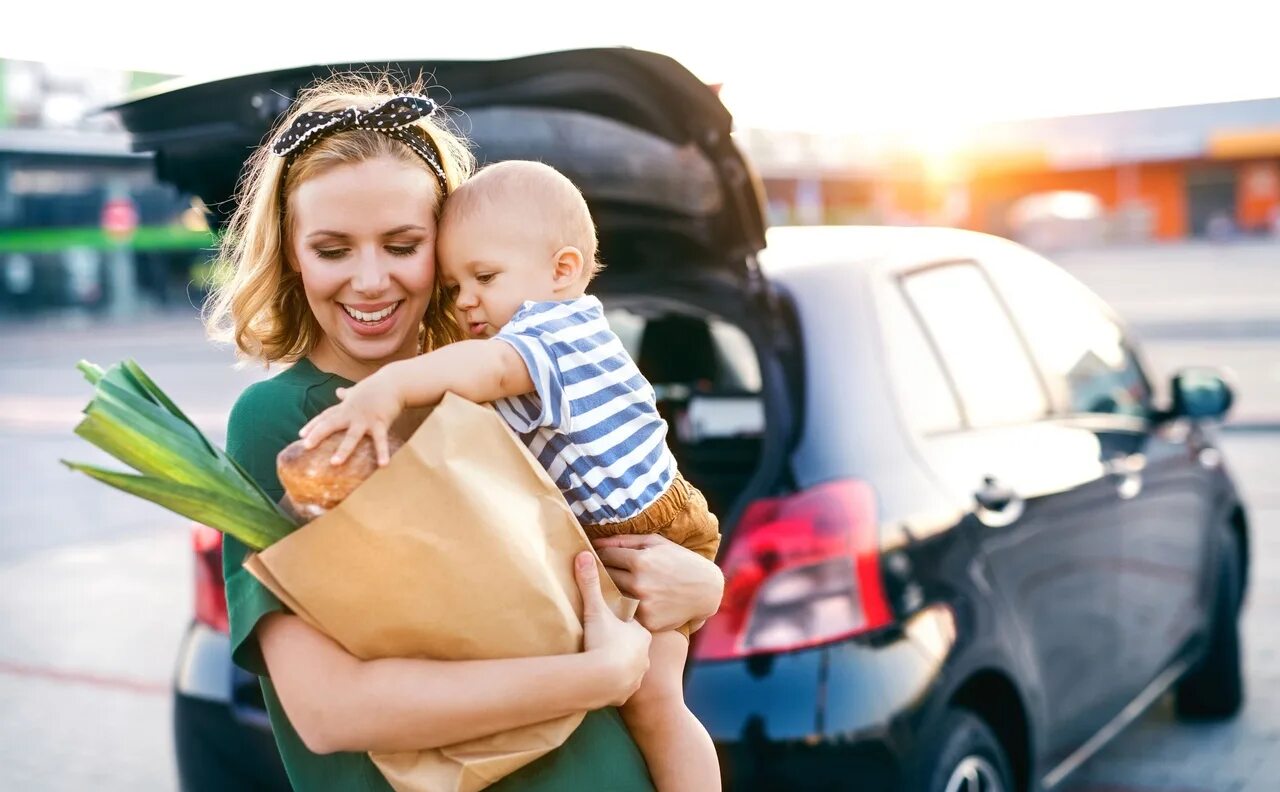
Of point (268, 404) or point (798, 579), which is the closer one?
point (268, 404)

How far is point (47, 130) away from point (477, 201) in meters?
37.1

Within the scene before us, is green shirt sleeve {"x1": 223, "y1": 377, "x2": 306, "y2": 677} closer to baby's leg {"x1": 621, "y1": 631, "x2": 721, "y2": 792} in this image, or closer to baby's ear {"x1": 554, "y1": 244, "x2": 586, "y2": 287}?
baby's ear {"x1": 554, "y1": 244, "x2": 586, "y2": 287}

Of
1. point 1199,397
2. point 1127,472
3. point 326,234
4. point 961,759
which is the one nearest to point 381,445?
point 326,234

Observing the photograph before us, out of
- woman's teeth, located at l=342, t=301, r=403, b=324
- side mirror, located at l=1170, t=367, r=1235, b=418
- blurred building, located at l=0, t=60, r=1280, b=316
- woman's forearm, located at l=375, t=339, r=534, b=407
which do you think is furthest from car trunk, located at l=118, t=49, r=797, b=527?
blurred building, located at l=0, t=60, r=1280, b=316

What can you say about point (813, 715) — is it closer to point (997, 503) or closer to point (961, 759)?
point (961, 759)

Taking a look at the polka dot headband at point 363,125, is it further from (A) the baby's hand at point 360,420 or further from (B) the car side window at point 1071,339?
(B) the car side window at point 1071,339

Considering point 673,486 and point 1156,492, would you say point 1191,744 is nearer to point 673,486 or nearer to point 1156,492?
point 1156,492

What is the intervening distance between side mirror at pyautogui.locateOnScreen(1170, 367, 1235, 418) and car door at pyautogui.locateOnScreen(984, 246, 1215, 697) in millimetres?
75

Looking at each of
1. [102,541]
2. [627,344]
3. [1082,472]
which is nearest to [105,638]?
[102,541]

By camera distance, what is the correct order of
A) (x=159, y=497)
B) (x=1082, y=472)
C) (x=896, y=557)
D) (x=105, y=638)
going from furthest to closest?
(x=105, y=638) < (x=1082, y=472) < (x=896, y=557) < (x=159, y=497)

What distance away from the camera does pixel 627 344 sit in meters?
3.82

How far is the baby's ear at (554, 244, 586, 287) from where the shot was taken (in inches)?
62.2

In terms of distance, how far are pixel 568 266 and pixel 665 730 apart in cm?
59

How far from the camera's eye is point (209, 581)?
10.7 feet
